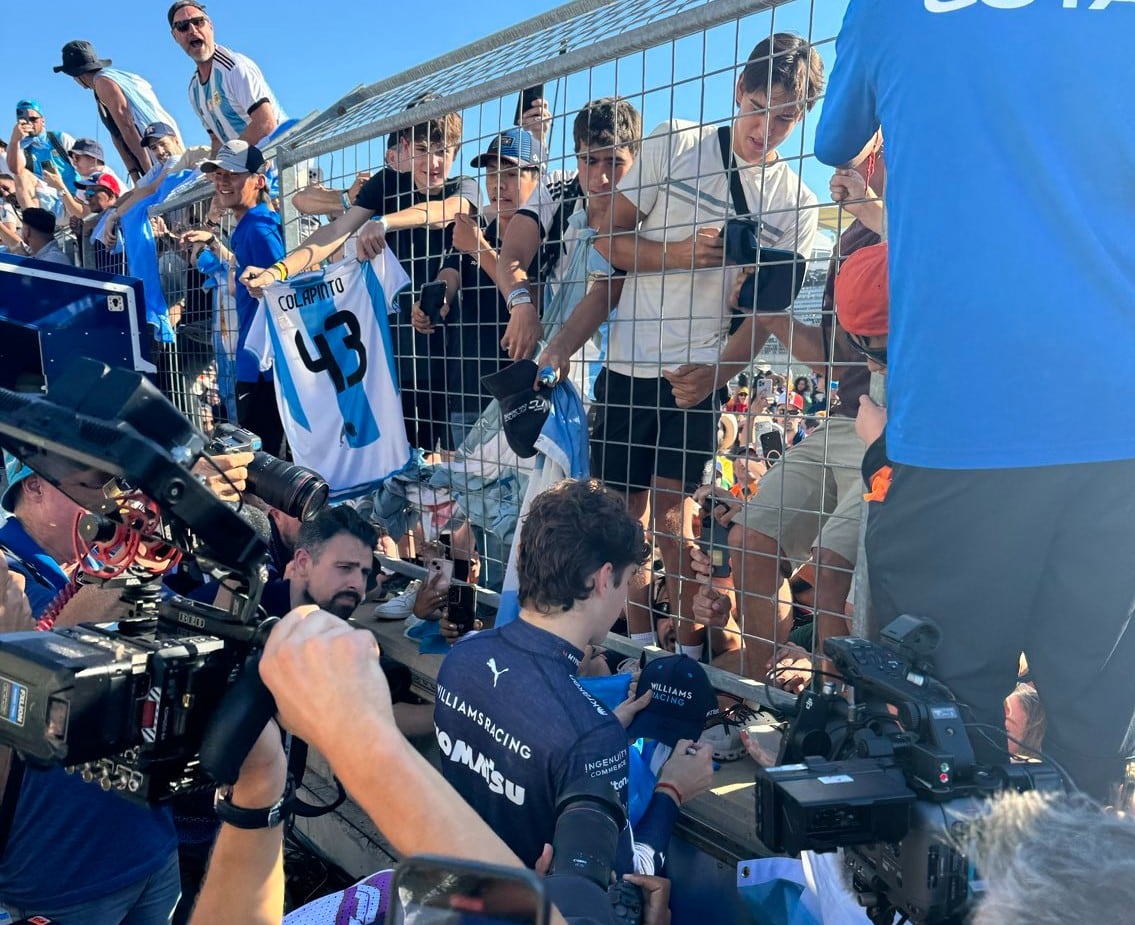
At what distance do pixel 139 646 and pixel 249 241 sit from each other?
159 inches

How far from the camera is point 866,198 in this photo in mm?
2193

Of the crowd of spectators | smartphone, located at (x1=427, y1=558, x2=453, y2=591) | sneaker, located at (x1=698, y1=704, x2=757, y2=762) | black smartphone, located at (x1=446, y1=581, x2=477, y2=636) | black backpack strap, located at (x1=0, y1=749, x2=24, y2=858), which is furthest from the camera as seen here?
smartphone, located at (x1=427, y1=558, x2=453, y2=591)

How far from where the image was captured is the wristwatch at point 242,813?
3.85 feet

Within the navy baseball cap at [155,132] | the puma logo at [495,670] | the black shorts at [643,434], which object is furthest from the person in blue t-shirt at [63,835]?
the navy baseball cap at [155,132]

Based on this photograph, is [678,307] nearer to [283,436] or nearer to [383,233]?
[383,233]

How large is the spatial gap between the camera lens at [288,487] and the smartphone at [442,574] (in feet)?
6.03

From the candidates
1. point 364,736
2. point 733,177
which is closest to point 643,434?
point 733,177

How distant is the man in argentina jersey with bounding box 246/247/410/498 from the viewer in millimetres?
4078

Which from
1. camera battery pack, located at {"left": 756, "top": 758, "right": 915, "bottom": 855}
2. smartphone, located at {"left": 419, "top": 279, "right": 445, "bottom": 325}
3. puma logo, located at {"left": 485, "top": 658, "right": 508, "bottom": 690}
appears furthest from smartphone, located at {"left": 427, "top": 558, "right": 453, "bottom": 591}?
camera battery pack, located at {"left": 756, "top": 758, "right": 915, "bottom": 855}

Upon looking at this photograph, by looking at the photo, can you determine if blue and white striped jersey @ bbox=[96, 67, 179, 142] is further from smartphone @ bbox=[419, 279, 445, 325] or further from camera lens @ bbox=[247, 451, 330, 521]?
camera lens @ bbox=[247, 451, 330, 521]

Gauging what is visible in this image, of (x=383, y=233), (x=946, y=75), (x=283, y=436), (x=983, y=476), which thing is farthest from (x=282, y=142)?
(x=983, y=476)

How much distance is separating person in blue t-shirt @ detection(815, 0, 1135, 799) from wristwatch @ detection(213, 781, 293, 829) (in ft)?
3.65

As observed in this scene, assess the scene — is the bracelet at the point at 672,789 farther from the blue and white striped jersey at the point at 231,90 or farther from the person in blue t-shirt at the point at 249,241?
the blue and white striped jersey at the point at 231,90

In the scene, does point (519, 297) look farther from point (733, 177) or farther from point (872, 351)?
point (872, 351)
